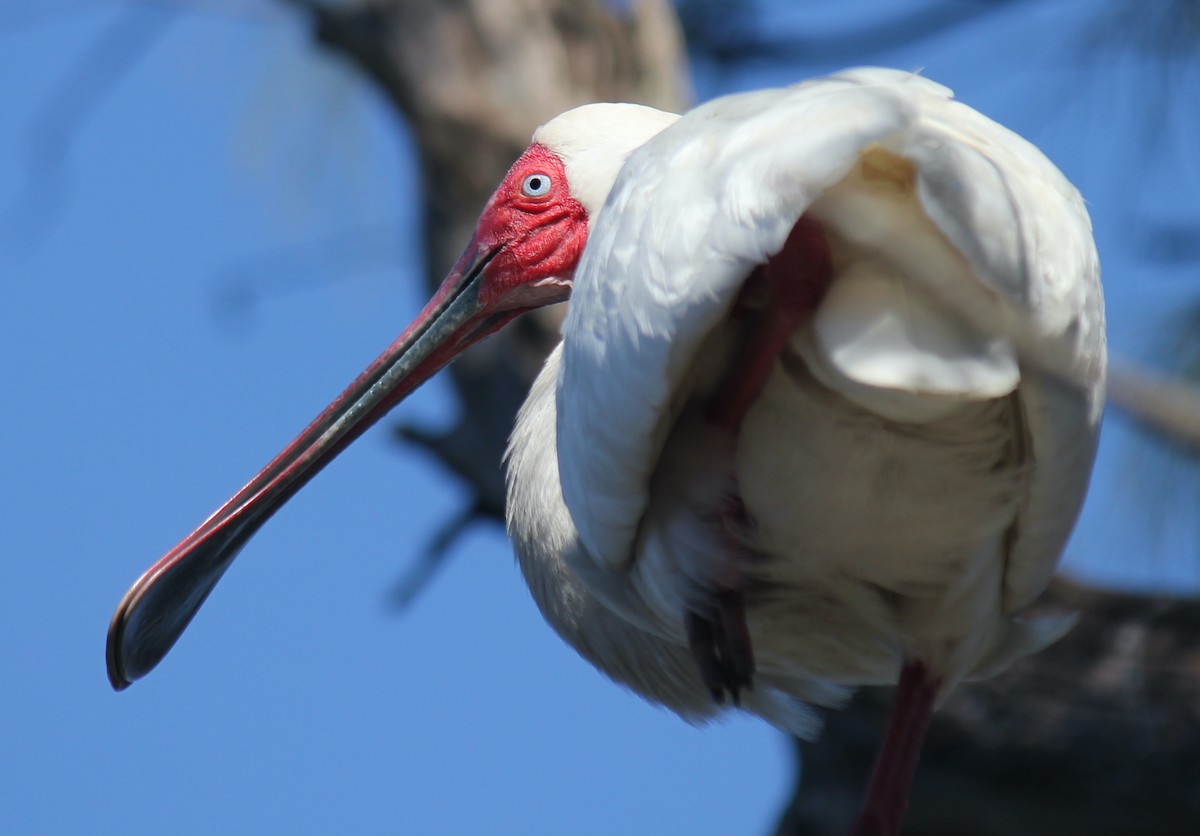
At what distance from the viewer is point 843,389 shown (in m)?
2.17

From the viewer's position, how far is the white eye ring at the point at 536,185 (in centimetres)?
319

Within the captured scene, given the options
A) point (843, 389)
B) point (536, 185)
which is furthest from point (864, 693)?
point (843, 389)

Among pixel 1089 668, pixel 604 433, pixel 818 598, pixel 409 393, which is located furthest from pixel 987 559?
pixel 1089 668

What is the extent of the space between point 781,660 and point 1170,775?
1587 millimetres

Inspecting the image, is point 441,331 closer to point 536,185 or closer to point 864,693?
point 536,185

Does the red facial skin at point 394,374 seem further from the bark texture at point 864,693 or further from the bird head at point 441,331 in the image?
the bark texture at point 864,693

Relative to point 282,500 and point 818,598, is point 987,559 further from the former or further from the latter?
point 282,500

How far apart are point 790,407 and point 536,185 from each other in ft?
3.25

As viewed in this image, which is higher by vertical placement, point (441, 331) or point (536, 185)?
point (536, 185)

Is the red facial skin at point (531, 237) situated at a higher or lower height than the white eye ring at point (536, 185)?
lower

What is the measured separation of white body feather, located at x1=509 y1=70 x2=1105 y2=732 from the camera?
203 cm

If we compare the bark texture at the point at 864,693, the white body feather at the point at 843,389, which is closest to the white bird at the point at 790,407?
the white body feather at the point at 843,389

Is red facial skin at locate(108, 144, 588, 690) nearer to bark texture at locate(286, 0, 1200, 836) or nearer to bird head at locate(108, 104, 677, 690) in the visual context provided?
bird head at locate(108, 104, 677, 690)

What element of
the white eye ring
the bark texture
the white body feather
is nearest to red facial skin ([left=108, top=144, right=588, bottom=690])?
the white eye ring
